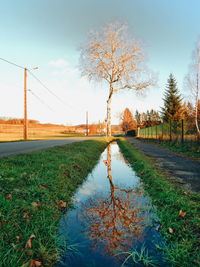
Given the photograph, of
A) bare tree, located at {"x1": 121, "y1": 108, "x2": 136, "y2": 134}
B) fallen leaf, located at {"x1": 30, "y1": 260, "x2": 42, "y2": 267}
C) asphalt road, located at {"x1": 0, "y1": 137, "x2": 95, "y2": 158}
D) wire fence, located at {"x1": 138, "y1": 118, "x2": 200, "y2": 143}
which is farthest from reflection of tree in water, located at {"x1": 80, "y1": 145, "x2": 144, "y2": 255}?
bare tree, located at {"x1": 121, "y1": 108, "x2": 136, "y2": 134}

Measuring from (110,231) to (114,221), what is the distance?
0.24 m

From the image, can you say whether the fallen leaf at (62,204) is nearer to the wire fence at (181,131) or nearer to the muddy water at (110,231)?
the muddy water at (110,231)

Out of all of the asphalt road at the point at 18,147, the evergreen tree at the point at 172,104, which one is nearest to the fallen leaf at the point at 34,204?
the asphalt road at the point at 18,147

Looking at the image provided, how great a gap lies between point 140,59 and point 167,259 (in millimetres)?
20380

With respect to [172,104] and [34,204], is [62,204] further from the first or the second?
[172,104]

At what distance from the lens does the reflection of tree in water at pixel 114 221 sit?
2029mm

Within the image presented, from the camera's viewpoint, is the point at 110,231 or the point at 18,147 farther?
the point at 18,147

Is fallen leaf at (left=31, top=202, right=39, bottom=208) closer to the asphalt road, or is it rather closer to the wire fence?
the asphalt road

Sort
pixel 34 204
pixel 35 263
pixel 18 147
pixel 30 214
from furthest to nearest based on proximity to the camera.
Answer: pixel 18 147 → pixel 34 204 → pixel 30 214 → pixel 35 263

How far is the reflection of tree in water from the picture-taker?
6.66ft

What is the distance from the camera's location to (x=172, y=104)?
113ft

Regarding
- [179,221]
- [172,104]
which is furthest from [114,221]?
[172,104]

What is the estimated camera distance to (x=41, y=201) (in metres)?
2.79

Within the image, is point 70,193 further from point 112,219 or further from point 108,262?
point 108,262
